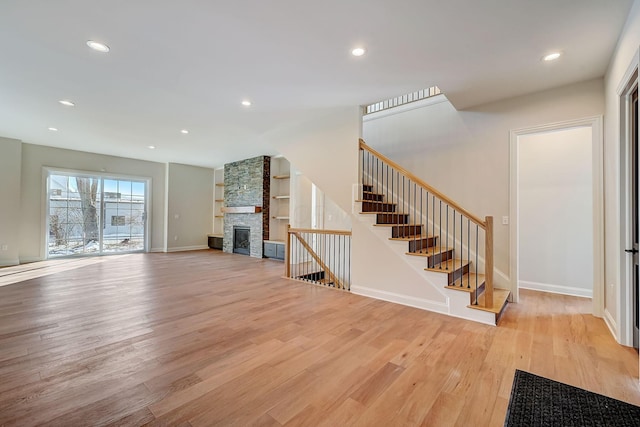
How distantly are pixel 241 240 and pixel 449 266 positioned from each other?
6310 millimetres

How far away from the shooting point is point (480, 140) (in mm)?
4129

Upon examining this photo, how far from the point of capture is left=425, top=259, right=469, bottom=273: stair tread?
3.44m

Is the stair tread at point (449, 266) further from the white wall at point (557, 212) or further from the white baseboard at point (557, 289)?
the white baseboard at point (557, 289)

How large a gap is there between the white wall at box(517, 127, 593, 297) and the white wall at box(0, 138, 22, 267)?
391 inches

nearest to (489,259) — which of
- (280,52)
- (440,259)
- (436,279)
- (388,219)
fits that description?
(436,279)

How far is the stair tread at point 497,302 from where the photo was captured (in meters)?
3.12

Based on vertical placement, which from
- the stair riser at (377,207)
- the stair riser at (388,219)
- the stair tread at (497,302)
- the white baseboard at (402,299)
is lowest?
the white baseboard at (402,299)

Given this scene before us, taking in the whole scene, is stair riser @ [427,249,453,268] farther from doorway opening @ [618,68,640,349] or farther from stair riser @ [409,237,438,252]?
doorway opening @ [618,68,640,349]

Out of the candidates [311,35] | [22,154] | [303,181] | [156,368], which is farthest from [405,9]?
[22,154]

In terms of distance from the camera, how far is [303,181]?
24.1 ft

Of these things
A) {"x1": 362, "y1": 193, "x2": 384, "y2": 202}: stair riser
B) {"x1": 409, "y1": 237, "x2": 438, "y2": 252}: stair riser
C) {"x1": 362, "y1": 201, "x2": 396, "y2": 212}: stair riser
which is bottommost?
{"x1": 409, "y1": 237, "x2": 438, "y2": 252}: stair riser

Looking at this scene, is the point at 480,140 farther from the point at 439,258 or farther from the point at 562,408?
the point at 562,408

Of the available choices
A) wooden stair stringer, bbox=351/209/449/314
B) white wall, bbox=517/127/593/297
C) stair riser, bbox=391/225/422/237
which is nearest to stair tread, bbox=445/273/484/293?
wooden stair stringer, bbox=351/209/449/314

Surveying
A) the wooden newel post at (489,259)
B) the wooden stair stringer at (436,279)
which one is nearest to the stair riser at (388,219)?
the wooden stair stringer at (436,279)
